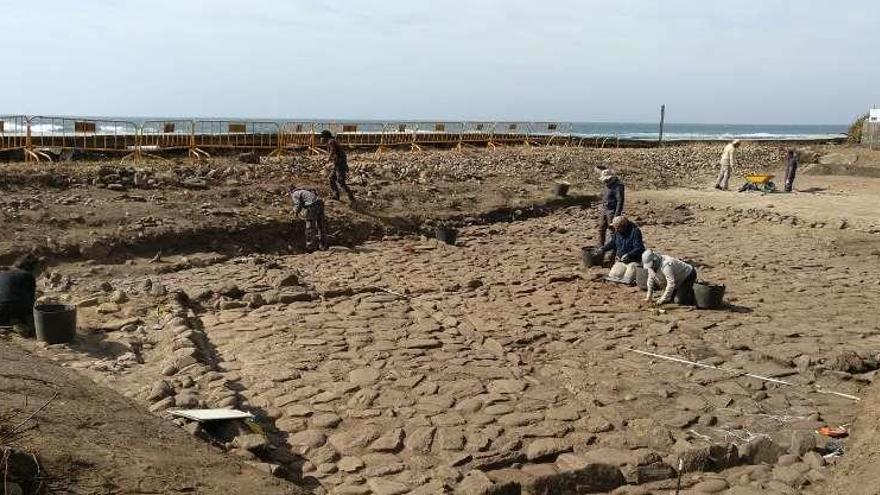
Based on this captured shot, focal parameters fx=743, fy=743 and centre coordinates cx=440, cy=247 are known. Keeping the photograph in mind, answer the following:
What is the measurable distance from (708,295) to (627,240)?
1.53 m

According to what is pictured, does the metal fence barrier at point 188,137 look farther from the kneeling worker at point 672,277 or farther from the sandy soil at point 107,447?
the kneeling worker at point 672,277

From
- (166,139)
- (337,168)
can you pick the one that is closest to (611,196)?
(337,168)

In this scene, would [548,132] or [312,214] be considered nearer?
[312,214]

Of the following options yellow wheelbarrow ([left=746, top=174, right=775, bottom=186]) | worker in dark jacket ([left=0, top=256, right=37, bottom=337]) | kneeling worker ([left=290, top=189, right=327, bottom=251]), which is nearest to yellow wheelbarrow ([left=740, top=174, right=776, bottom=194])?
yellow wheelbarrow ([left=746, top=174, right=775, bottom=186])

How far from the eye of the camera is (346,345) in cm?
766

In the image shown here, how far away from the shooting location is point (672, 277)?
30.1ft

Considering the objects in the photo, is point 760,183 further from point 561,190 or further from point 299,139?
point 299,139

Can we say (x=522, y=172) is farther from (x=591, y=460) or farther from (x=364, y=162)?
(x=591, y=460)

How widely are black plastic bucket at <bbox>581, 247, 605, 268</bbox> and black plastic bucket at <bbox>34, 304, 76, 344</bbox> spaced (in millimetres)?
7349

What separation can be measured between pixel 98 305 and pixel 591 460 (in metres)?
6.55

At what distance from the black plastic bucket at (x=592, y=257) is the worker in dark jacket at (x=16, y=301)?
Result: 7690 millimetres

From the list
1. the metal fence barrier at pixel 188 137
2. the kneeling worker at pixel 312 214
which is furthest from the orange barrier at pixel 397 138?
the kneeling worker at pixel 312 214

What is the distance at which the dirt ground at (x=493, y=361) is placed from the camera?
5203mm

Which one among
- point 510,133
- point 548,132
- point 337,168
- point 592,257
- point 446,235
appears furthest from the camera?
point 548,132
